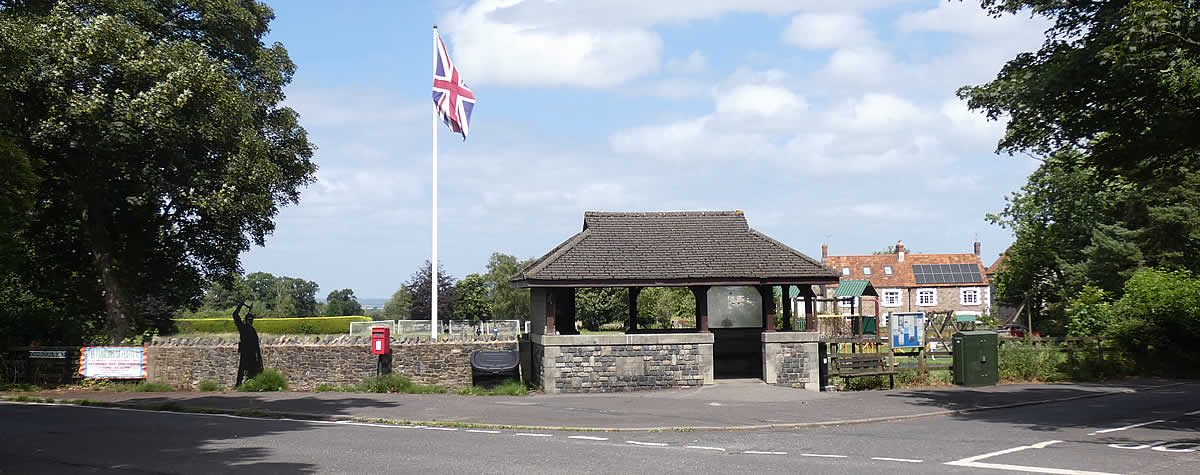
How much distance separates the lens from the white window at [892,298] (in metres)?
82.5

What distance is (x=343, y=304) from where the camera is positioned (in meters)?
147

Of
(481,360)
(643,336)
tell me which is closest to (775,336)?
(643,336)

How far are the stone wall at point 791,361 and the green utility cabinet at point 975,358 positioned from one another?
11.2 feet

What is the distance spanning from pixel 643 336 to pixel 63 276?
20.5 meters

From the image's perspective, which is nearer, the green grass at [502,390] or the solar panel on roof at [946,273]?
the green grass at [502,390]

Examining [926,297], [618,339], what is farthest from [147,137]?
[926,297]

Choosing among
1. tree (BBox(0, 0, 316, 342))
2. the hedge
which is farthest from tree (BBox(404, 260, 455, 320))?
tree (BBox(0, 0, 316, 342))

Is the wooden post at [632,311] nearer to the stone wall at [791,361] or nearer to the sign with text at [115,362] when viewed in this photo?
the stone wall at [791,361]

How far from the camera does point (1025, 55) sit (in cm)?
1753

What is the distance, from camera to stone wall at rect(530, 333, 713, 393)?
21125 mm

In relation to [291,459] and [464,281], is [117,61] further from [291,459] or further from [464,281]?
[464,281]

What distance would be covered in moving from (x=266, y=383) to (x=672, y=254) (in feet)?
35.7

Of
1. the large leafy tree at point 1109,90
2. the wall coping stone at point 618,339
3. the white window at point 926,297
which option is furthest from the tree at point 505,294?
the large leafy tree at point 1109,90

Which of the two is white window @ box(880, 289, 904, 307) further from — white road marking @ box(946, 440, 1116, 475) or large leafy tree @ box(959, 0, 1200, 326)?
white road marking @ box(946, 440, 1116, 475)
